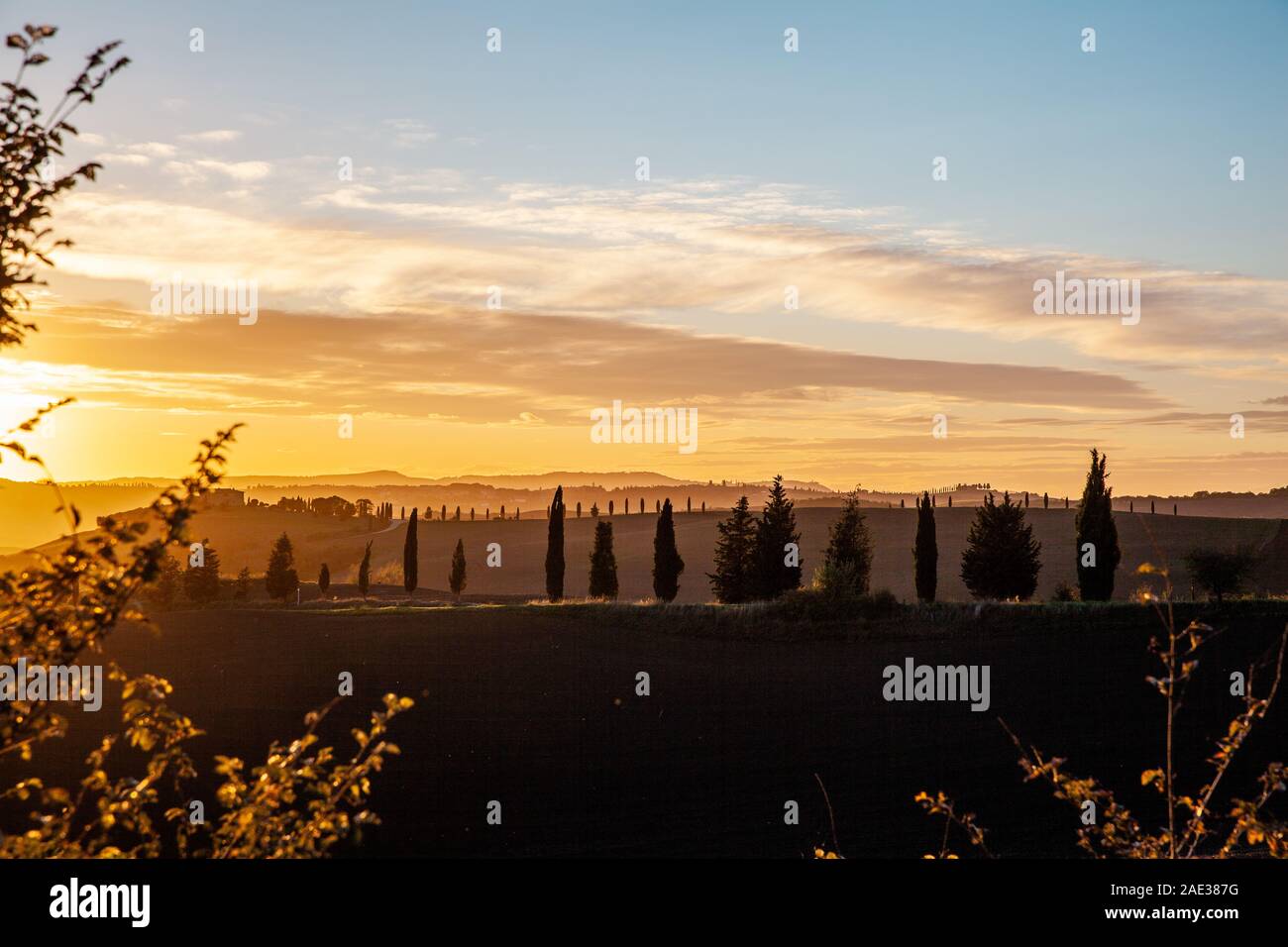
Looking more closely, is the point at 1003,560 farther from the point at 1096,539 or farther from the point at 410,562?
the point at 410,562

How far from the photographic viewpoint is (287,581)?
63969 millimetres

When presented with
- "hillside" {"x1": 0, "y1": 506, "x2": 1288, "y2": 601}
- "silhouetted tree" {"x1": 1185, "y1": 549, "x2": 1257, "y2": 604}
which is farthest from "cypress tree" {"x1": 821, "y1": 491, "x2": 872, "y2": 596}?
"hillside" {"x1": 0, "y1": 506, "x2": 1288, "y2": 601}

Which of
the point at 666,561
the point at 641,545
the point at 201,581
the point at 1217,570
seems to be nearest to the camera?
the point at 1217,570

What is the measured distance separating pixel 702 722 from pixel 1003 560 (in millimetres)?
26307

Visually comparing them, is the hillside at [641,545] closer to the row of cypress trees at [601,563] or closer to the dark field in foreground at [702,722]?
the row of cypress trees at [601,563]

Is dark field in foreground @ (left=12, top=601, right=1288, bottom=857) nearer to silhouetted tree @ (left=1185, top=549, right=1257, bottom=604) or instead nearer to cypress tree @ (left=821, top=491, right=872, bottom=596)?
silhouetted tree @ (left=1185, top=549, right=1257, bottom=604)

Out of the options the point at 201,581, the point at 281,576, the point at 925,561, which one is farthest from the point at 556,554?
the point at 201,581

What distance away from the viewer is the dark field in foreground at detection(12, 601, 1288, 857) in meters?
16.4

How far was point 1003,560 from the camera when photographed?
45812 millimetres

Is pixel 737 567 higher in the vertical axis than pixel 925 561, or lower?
lower
